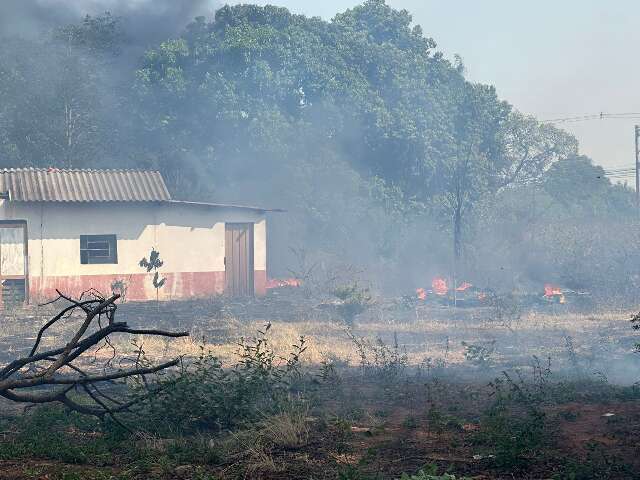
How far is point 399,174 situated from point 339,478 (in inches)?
Answer: 1162

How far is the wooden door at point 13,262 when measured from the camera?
22.5 metres

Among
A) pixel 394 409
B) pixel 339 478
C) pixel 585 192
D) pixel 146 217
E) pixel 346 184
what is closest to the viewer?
pixel 339 478

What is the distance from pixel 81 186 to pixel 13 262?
9.96 ft

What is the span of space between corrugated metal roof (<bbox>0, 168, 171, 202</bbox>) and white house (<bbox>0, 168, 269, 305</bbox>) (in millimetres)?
29

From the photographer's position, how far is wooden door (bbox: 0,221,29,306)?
22.5m

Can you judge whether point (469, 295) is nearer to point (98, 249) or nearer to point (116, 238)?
point (116, 238)

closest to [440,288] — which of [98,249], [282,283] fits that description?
[282,283]

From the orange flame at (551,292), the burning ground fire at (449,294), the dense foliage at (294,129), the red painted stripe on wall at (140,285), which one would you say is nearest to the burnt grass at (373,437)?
the orange flame at (551,292)

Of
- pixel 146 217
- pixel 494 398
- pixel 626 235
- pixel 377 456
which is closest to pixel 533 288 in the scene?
pixel 626 235

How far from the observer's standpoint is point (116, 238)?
2389 cm

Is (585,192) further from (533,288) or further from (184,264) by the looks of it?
(184,264)

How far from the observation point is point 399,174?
3519cm

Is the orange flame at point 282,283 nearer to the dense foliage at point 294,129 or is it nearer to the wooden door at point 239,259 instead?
the wooden door at point 239,259

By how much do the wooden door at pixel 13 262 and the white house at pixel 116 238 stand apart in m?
0.03
